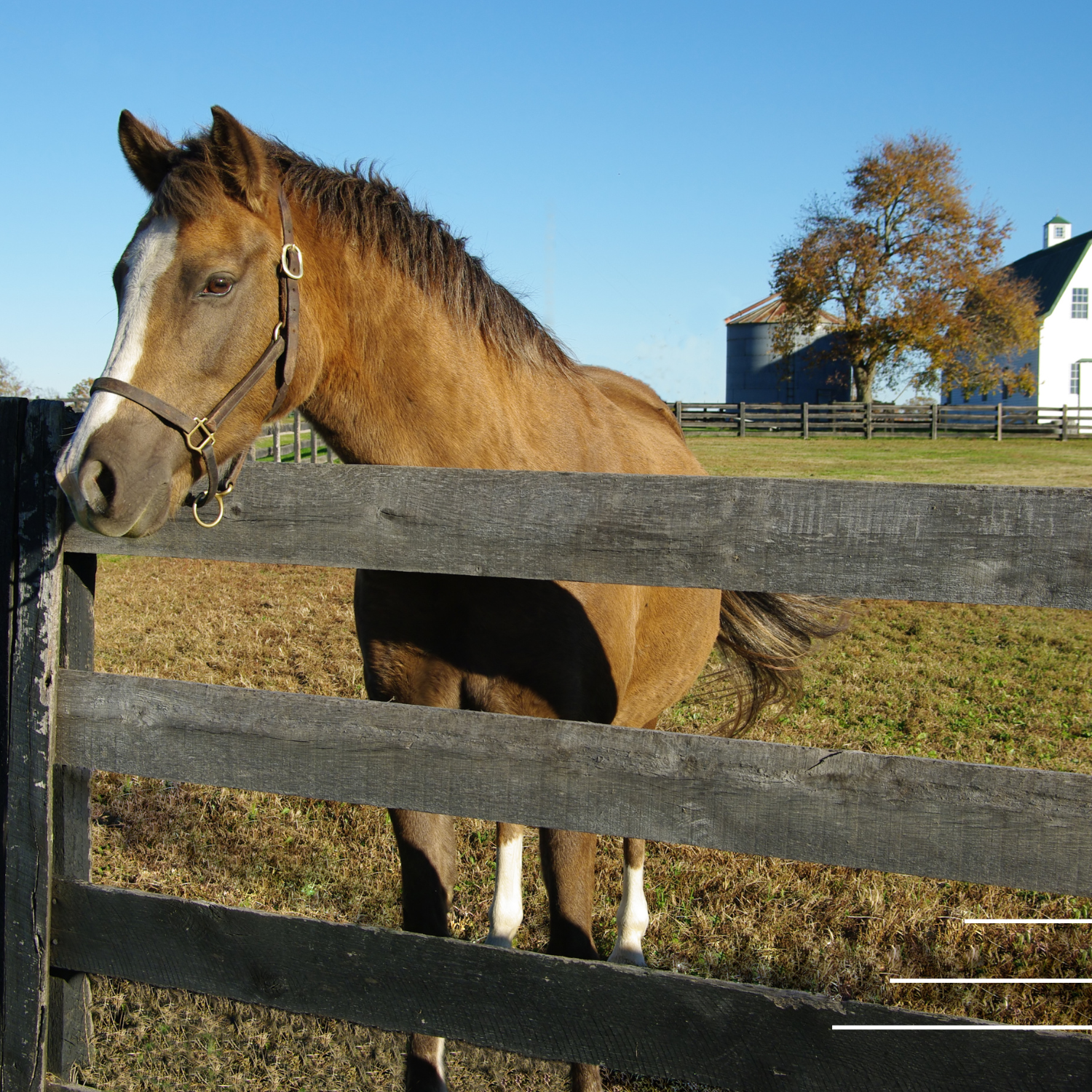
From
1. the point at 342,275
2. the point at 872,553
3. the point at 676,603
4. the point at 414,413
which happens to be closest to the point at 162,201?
the point at 342,275

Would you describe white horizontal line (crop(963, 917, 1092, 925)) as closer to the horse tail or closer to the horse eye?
the horse tail

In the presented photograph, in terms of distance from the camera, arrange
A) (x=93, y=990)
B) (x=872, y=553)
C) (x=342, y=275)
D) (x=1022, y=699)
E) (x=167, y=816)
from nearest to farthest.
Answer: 1. (x=872, y=553)
2. (x=342, y=275)
3. (x=93, y=990)
4. (x=167, y=816)
5. (x=1022, y=699)

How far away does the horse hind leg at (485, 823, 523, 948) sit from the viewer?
301 cm

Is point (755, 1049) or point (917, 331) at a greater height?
point (917, 331)

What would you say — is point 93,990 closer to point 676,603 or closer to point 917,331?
point 676,603

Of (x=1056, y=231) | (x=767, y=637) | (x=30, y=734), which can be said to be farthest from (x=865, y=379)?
(x=30, y=734)

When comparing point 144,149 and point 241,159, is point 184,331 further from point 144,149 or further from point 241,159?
point 144,149

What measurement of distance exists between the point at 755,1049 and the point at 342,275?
197cm

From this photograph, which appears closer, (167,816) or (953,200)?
(167,816)

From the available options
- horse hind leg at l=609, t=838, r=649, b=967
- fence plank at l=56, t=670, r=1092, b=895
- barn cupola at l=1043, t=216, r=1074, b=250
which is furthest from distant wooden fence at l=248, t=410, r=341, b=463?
barn cupola at l=1043, t=216, r=1074, b=250

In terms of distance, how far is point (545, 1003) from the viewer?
1.76m

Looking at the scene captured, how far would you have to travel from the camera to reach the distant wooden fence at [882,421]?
33.3 m

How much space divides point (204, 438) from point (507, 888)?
188 centimetres

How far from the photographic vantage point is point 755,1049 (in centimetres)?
166
